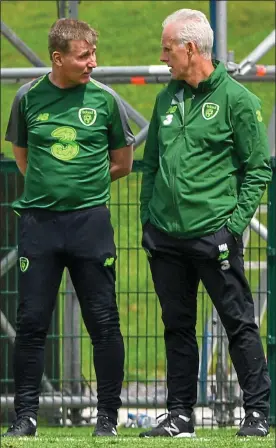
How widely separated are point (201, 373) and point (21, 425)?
7.68 ft

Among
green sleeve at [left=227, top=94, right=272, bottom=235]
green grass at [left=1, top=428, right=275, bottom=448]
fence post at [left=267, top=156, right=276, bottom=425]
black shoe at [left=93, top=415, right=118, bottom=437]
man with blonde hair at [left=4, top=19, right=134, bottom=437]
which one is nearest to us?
green grass at [left=1, top=428, right=275, bottom=448]

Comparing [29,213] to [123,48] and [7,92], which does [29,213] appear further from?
[123,48]

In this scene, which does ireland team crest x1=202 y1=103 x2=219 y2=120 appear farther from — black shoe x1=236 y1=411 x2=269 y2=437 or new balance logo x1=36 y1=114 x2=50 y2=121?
black shoe x1=236 y1=411 x2=269 y2=437

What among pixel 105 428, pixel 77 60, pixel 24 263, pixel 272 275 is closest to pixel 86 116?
pixel 77 60

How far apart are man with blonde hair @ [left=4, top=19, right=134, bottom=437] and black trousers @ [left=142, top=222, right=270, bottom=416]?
24 centimetres

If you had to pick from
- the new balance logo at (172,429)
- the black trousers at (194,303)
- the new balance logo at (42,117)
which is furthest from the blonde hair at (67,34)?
the new balance logo at (172,429)

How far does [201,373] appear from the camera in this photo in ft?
28.7

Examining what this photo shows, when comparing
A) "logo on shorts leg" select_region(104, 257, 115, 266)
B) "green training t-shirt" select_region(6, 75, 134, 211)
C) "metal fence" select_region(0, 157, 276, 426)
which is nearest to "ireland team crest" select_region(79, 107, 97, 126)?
"green training t-shirt" select_region(6, 75, 134, 211)

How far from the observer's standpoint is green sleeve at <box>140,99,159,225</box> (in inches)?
262

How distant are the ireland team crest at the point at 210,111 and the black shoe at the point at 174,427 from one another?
1.37 m

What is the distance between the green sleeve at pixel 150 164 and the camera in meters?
6.66

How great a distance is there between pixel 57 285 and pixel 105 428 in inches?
27.2

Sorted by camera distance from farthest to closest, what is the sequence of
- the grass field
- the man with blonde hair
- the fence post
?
the grass field, the fence post, the man with blonde hair

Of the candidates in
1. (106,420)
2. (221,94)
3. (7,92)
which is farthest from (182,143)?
(7,92)
